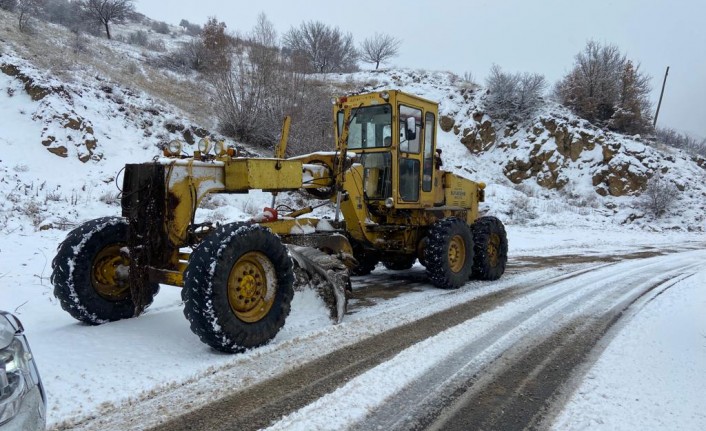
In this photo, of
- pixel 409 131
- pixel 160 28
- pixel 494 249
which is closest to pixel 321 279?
pixel 409 131

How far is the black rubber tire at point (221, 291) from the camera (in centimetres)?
386

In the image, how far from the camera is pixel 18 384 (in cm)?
183

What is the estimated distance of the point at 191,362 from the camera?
12.7 ft

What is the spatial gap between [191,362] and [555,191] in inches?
972

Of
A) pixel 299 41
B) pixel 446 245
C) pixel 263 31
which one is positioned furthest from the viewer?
pixel 299 41

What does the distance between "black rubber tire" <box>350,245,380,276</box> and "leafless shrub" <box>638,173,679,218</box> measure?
19931mm

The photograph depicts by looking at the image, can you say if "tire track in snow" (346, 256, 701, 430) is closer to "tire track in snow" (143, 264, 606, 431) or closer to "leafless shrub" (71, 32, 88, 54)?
"tire track in snow" (143, 264, 606, 431)

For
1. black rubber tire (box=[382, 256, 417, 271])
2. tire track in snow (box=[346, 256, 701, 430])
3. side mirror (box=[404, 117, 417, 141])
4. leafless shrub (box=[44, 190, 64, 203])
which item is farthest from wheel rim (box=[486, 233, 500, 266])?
leafless shrub (box=[44, 190, 64, 203])

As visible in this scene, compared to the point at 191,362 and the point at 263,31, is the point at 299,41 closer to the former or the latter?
the point at 263,31

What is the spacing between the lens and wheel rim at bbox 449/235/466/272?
7605 millimetres

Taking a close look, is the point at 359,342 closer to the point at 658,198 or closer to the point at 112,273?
the point at 112,273

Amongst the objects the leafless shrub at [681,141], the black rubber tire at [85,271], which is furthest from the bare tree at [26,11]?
the leafless shrub at [681,141]

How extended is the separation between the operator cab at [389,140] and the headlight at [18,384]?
5456 mm

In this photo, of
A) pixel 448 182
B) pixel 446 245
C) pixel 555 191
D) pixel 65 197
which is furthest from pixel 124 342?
pixel 555 191
